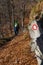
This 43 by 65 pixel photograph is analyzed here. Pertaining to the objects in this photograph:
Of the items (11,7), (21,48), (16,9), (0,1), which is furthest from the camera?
(0,1)

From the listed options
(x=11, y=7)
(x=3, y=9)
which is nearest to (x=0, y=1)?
(x=3, y=9)

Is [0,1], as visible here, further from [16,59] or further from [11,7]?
[16,59]

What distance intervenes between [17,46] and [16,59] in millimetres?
1965

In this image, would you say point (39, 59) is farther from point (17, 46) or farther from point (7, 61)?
point (17, 46)

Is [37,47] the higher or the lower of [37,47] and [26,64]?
the higher

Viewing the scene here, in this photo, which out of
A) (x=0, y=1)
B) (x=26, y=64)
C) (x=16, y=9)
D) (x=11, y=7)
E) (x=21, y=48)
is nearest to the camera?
(x=26, y=64)

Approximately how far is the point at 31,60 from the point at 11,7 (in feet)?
112

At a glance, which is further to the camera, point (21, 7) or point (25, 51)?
point (21, 7)

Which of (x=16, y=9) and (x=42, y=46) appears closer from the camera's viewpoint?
(x=42, y=46)

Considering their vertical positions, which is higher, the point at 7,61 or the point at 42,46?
the point at 42,46

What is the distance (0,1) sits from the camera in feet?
177

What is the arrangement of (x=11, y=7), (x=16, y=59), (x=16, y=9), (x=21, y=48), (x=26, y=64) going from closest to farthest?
(x=26, y=64) < (x=16, y=59) < (x=21, y=48) < (x=11, y=7) < (x=16, y=9)

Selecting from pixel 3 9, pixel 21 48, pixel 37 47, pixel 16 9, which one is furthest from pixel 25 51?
pixel 3 9

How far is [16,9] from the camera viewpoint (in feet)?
163
